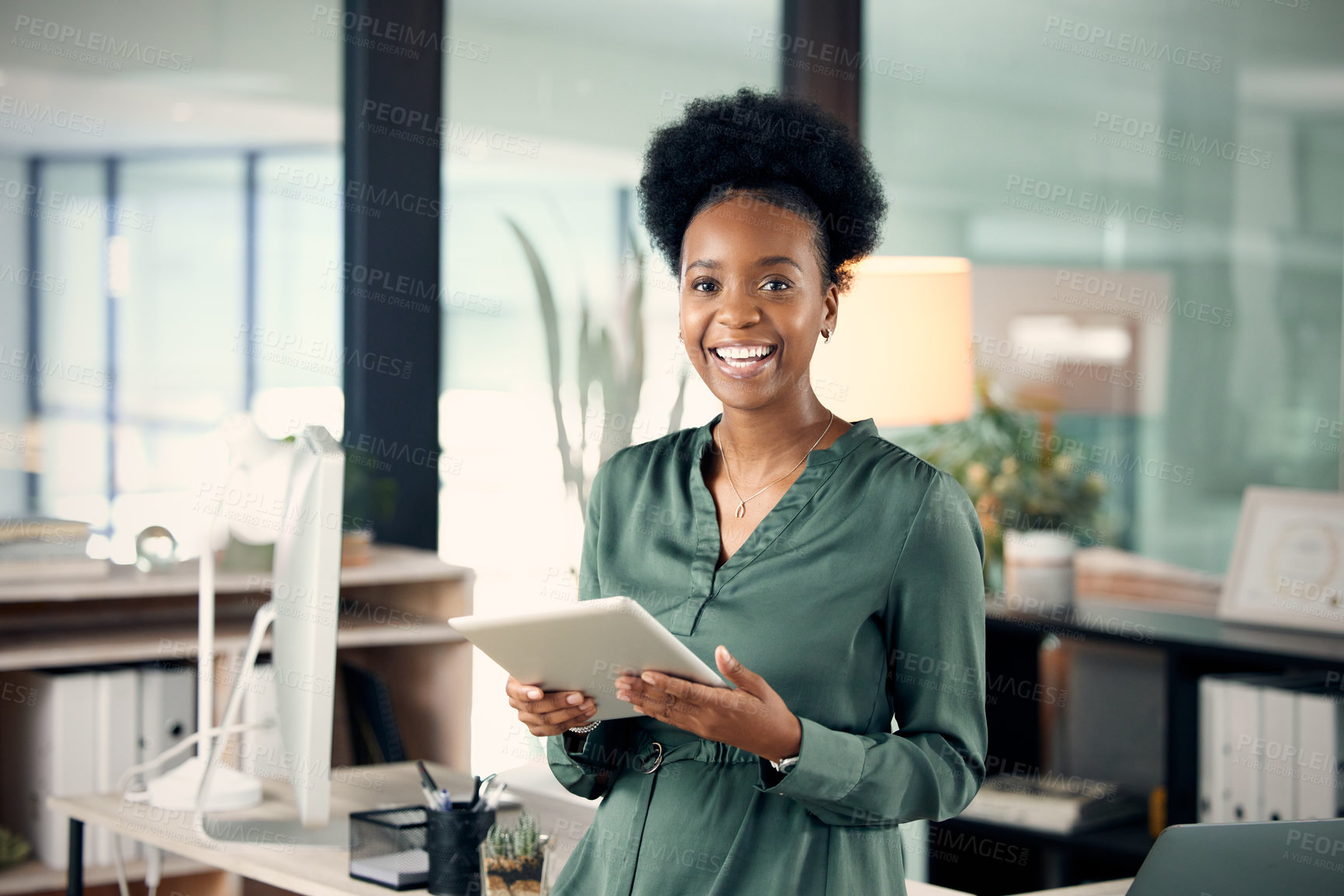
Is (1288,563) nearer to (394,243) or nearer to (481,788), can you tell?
(481,788)

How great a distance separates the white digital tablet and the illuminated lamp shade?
1.61 metres

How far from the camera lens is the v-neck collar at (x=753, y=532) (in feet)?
4.66

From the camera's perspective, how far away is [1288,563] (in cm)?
287

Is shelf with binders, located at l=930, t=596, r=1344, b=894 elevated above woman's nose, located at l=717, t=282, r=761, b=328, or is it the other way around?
woman's nose, located at l=717, t=282, r=761, b=328

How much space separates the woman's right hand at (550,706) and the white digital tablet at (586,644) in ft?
0.04

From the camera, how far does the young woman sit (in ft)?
4.30

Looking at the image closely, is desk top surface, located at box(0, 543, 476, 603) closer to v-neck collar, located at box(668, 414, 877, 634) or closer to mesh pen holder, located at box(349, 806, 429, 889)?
mesh pen holder, located at box(349, 806, 429, 889)

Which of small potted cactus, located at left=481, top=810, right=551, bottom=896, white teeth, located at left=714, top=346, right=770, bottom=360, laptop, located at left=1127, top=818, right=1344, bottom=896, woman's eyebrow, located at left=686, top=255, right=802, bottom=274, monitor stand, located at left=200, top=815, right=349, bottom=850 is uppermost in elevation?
woman's eyebrow, located at left=686, top=255, right=802, bottom=274

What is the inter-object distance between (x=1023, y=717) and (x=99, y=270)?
8.46 feet

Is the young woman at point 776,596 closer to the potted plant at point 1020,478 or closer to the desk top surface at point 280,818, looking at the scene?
the desk top surface at point 280,818

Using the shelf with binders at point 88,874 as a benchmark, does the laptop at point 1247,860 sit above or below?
above

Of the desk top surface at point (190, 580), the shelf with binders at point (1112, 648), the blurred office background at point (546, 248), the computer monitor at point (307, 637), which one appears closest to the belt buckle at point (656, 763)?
the computer monitor at point (307, 637)

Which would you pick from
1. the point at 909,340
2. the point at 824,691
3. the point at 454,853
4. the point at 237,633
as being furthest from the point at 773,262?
the point at 237,633

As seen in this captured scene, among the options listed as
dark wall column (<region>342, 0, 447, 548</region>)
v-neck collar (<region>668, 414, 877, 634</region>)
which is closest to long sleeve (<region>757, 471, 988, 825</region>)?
v-neck collar (<region>668, 414, 877, 634</region>)
